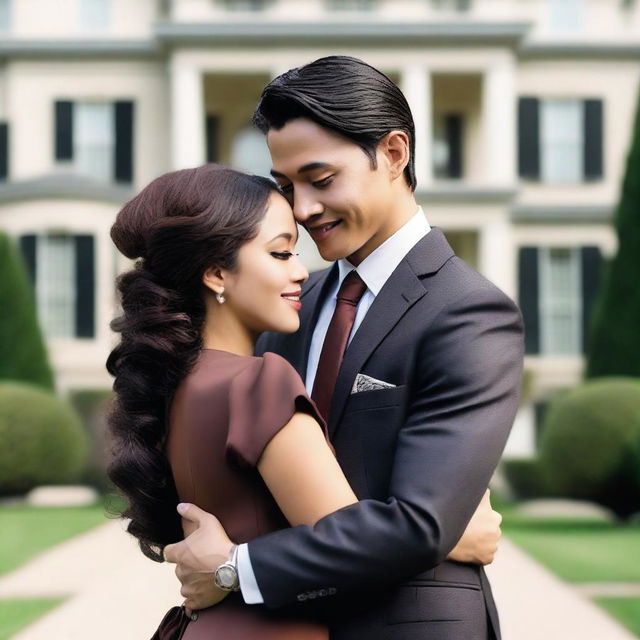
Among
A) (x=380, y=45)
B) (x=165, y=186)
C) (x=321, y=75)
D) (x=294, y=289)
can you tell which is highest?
(x=380, y=45)

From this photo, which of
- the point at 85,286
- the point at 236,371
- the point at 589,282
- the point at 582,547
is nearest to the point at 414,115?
the point at 589,282

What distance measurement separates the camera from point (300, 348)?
120 inches

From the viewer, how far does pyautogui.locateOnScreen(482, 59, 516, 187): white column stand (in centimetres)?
2441

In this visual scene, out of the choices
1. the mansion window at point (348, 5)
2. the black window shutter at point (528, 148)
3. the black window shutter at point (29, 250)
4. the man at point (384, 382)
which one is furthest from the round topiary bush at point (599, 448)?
the mansion window at point (348, 5)

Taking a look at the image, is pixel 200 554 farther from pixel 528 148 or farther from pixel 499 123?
pixel 528 148

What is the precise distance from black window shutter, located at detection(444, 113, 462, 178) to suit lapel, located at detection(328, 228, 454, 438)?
76.4ft

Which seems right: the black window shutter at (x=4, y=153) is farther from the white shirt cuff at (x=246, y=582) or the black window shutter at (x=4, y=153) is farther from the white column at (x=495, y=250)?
the white shirt cuff at (x=246, y=582)

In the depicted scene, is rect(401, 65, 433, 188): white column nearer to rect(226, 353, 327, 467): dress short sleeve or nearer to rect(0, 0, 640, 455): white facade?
rect(0, 0, 640, 455): white facade

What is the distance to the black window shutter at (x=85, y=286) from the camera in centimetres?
2320

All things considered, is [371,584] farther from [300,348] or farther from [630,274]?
[630,274]

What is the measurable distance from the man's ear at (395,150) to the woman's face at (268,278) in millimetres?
301

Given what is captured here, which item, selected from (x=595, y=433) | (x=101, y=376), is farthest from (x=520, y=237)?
(x=595, y=433)

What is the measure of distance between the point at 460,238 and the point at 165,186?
2363 centimetres

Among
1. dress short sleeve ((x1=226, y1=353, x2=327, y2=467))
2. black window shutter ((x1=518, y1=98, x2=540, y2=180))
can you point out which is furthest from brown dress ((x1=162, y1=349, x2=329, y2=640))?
black window shutter ((x1=518, y1=98, x2=540, y2=180))
